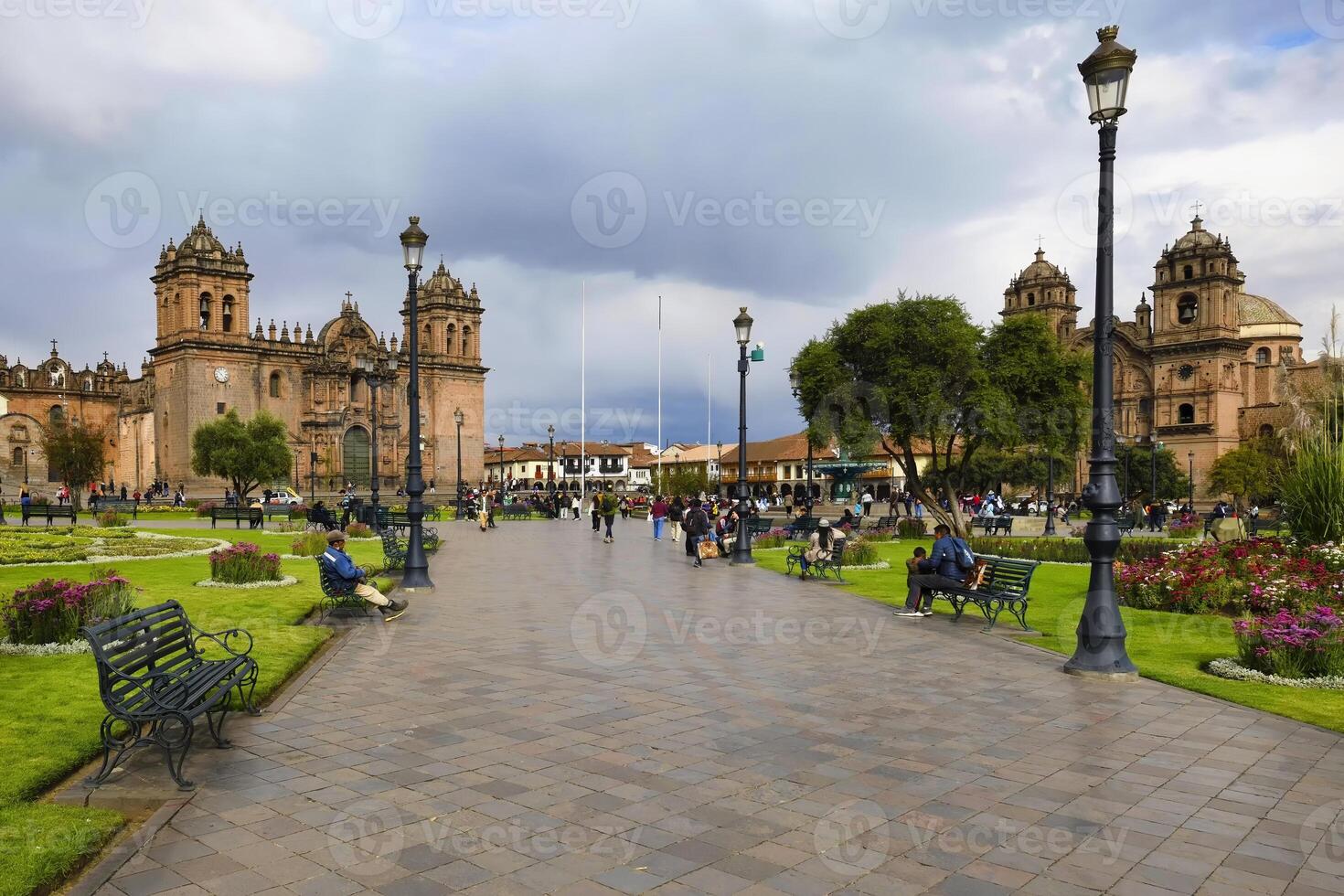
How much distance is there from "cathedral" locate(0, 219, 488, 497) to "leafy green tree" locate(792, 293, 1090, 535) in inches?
1388

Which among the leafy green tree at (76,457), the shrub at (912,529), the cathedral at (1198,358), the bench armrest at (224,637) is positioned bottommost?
the shrub at (912,529)

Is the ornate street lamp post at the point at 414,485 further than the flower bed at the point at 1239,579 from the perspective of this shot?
Yes

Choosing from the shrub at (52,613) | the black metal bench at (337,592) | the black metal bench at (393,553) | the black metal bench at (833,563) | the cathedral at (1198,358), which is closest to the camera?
the shrub at (52,613)

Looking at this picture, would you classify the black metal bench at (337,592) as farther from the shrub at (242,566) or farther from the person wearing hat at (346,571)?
the shrub at (242,566)

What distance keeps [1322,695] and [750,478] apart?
290ft

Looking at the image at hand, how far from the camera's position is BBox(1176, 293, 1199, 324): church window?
71.5 m

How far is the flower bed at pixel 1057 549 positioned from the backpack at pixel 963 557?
30.9 feet

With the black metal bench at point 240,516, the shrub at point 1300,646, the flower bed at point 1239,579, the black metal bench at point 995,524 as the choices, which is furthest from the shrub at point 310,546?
the black metal bench at point 995,524

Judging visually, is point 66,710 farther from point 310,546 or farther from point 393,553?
point 310,546

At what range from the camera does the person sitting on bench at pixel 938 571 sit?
40.3ft

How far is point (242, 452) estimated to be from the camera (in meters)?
50.9

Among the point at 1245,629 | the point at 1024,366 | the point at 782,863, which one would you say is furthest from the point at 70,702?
the point at 1024,366

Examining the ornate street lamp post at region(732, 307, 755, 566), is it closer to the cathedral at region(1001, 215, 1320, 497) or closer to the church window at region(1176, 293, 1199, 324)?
the cathedral at region(1001, 215, 1320, 497)

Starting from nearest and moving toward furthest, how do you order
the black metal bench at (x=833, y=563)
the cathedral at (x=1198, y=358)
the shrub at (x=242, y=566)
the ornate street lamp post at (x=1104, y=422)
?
the ornate street lamp post at (x=1104, y=422) < the shrub at (x=242, y=566) < the black metal bench at (x=833, y=563) < the cathedral at (x=1198, y=358)
